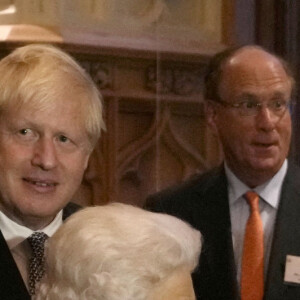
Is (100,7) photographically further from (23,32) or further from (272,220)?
(272,220)

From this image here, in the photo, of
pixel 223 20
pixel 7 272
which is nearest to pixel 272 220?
pixel 7 272

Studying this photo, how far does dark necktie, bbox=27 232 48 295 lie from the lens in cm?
213

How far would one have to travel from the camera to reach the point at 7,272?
2117 millimetres

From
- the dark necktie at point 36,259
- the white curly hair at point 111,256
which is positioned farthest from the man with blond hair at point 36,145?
the white curly hair at point 111,256

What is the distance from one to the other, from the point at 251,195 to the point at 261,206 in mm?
59

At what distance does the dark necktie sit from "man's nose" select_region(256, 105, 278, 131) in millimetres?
745

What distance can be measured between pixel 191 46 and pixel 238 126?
1463 millimetres

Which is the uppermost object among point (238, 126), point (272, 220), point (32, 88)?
point (32, 88)

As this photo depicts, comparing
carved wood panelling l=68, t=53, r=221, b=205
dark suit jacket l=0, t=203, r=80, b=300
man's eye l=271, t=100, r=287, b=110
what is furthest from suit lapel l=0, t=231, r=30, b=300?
carved wood panelling l=68, t=53, r=221, b=205

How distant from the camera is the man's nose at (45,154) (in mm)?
2162

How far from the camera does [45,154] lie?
7.10ft

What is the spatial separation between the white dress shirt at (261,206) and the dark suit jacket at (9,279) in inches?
29.8

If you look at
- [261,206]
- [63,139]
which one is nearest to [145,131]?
[261,206]

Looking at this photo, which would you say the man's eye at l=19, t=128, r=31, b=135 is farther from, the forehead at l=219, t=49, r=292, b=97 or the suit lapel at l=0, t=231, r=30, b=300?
the forehead at l=219, t=49, r=292, b=97
